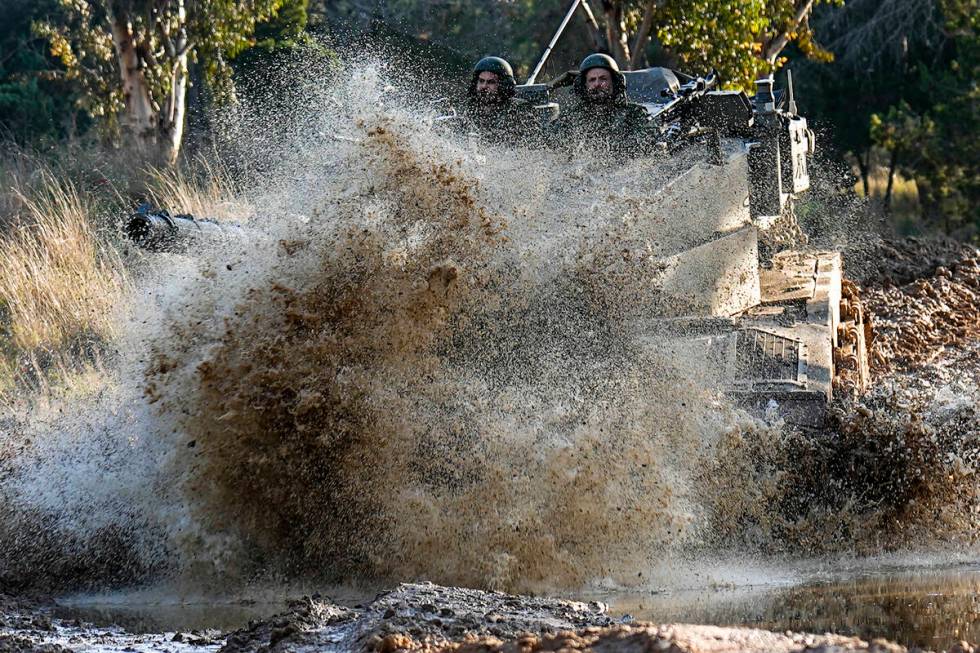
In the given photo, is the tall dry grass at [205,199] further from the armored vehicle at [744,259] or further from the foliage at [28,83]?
the foliage at [28,83]

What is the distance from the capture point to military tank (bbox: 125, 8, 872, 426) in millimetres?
7336

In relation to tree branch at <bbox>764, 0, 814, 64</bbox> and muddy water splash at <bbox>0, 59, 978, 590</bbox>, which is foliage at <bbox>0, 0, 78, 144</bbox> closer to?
tree branch at <bbox>764, 0, 814, 64</bbox>

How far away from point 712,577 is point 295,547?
5.86 ft

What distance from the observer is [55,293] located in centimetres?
1066

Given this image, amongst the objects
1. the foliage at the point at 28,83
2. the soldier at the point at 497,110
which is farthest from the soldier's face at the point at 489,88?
the foliage at the point at 28,83

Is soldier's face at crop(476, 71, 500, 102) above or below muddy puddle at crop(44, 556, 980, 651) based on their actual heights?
above

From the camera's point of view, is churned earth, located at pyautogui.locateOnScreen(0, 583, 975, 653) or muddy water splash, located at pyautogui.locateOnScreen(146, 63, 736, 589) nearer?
churned earth, located at pyautogui.locateOnScreen(0, 583, 975, 653)

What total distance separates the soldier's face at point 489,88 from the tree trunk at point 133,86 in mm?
7064

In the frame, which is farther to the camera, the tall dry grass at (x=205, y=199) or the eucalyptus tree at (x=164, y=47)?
the eucalyptus tree at (x=164, y=47)

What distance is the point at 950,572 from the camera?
20.7 feet

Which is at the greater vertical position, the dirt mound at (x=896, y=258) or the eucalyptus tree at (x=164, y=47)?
the eucalyptus tree at (x=164, y=47)

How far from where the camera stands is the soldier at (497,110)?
9797 mm

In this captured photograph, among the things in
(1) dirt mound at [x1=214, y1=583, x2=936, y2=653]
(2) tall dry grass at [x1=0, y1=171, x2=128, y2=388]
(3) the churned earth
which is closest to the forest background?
(2) tall dry grass at [x1=0, y1=171, x2=128, y2=388]

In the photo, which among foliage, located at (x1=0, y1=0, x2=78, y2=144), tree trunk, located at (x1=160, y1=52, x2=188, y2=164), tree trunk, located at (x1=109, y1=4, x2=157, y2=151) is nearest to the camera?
tree trunk, located at (x1=109, y1=4, x2=157, y2=151)
